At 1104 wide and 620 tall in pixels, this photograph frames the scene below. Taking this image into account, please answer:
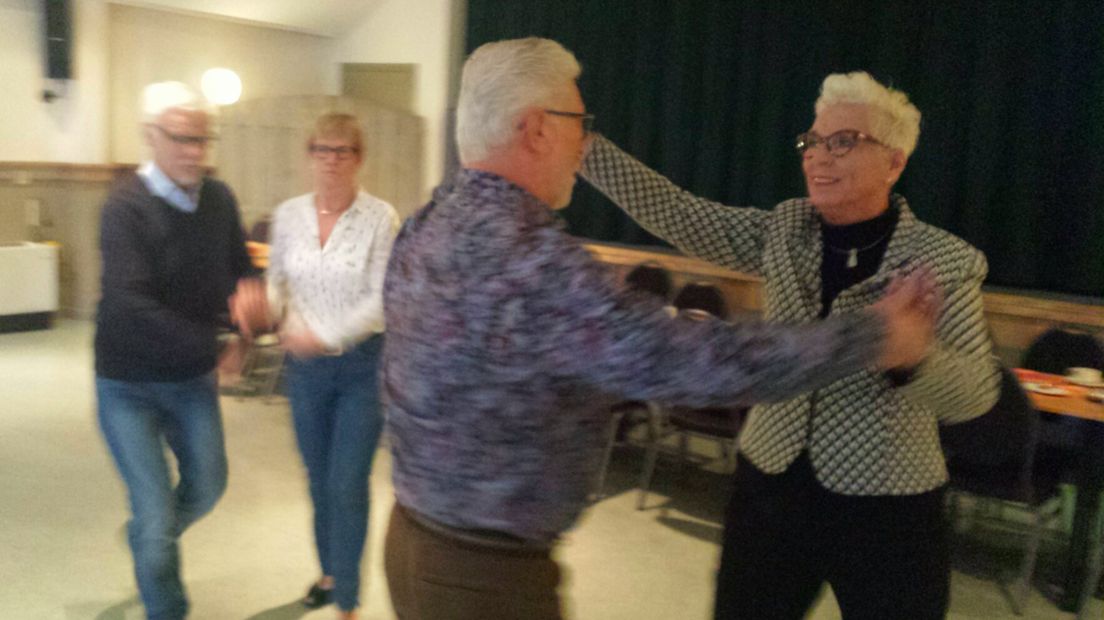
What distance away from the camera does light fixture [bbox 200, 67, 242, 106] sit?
8.44 m

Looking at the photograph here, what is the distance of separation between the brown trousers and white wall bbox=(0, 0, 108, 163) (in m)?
7.68

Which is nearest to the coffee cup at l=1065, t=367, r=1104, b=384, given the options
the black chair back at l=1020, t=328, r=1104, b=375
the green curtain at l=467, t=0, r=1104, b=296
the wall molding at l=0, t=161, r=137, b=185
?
the black chair back at l=1020, t=328, r=1104, b=375

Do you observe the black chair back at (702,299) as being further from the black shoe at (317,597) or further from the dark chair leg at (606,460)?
the black shoe at (317,597)

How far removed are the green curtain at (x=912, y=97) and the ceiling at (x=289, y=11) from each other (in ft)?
8.03

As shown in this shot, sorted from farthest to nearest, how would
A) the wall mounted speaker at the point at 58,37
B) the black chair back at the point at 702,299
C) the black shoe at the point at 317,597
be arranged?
the wall mounted speaker at the point at 58,37 < the black chair back at the point at 702,299 < the black shoe at the point at 317,597

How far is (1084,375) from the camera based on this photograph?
4.01m

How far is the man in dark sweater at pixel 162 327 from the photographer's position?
260 centimetres

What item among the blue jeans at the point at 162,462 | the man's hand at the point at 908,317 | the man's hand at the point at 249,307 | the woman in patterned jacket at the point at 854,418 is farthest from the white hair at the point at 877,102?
the blue jeans at the point at 162,462

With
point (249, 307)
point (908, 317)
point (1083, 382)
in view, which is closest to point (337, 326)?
point (249, 307)

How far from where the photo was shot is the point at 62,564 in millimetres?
3535

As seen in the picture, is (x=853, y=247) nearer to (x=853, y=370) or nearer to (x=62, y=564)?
(x=853, y=370)

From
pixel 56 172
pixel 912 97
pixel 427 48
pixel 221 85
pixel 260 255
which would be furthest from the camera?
pixel 221 85

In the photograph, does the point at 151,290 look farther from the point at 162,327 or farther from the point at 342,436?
the point at 342,436

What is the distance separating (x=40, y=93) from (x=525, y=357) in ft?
26.0
